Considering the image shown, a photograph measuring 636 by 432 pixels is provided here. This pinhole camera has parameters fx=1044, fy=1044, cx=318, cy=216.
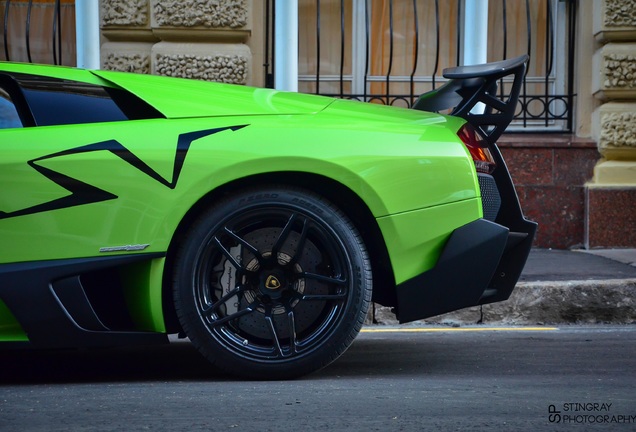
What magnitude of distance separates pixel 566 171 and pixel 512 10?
5.48 ft

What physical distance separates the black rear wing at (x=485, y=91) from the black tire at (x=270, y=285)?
785mm

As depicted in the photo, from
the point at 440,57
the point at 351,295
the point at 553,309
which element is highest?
the point at 440,57

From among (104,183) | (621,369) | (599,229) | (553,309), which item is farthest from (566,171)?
(104,183)

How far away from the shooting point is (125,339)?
3.97 m

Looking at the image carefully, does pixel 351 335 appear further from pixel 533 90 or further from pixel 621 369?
pixel 533 90

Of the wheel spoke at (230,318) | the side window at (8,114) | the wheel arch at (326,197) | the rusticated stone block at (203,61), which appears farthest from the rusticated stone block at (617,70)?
the side window at (8,114)

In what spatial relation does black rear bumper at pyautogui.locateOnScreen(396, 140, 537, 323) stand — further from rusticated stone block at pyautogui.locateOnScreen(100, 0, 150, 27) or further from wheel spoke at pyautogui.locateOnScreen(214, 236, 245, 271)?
rusticated stone block at pyautogui.locateOnScreen(100, 0, 150, 27)

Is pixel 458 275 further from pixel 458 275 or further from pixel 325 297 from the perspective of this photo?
pixel 325 297

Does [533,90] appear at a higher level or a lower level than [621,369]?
higher

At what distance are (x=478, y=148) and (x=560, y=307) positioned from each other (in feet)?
6.80

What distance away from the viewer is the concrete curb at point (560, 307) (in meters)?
5.99

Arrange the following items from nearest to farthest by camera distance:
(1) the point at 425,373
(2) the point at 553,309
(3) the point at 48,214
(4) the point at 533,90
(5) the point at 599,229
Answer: (3) the point at 48,214
(1) the point at 425,373
(2) the point at 553,309
(5) the point at 599,229
(4) the point at 533,90

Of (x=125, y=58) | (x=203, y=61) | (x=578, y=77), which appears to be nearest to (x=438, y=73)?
(x=578, y=77)

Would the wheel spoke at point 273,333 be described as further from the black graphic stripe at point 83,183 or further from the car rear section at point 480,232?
the black graphic stripe at point 83,183
